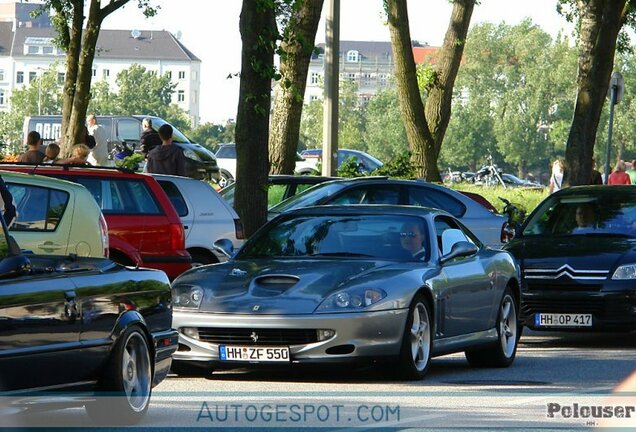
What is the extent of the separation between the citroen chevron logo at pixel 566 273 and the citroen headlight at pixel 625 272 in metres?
0.11

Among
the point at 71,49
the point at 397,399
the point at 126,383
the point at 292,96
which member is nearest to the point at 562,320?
the point at 397,399

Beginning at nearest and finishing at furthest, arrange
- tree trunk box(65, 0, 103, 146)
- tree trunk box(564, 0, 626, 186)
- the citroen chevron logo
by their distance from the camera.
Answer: the citroen chevron logo < tree trunk box(564, 0, 626, 186) < tree trunk box(65, 0, 103, 146)

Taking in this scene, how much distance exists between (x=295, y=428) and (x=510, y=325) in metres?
5.52

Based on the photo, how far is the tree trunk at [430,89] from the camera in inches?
1197

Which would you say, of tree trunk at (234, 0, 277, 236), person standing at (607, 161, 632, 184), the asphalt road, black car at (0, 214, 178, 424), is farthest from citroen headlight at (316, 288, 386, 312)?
person standing at (607, 161, 632, 184)

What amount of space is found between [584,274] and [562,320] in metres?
0.52

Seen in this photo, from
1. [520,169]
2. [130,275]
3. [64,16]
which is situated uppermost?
[64,16]

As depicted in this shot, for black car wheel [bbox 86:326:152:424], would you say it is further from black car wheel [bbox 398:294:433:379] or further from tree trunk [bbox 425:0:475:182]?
tree trunk [bbox 425:0:475:182]

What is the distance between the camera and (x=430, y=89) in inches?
1259

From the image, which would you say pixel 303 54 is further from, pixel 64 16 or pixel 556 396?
pixel 556 396

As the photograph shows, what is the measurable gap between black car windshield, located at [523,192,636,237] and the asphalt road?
2857 millimetres

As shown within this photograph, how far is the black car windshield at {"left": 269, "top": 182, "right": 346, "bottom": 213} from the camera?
800 inches

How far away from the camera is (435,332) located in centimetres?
1262

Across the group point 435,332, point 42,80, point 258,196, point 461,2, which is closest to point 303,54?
point 258,196
